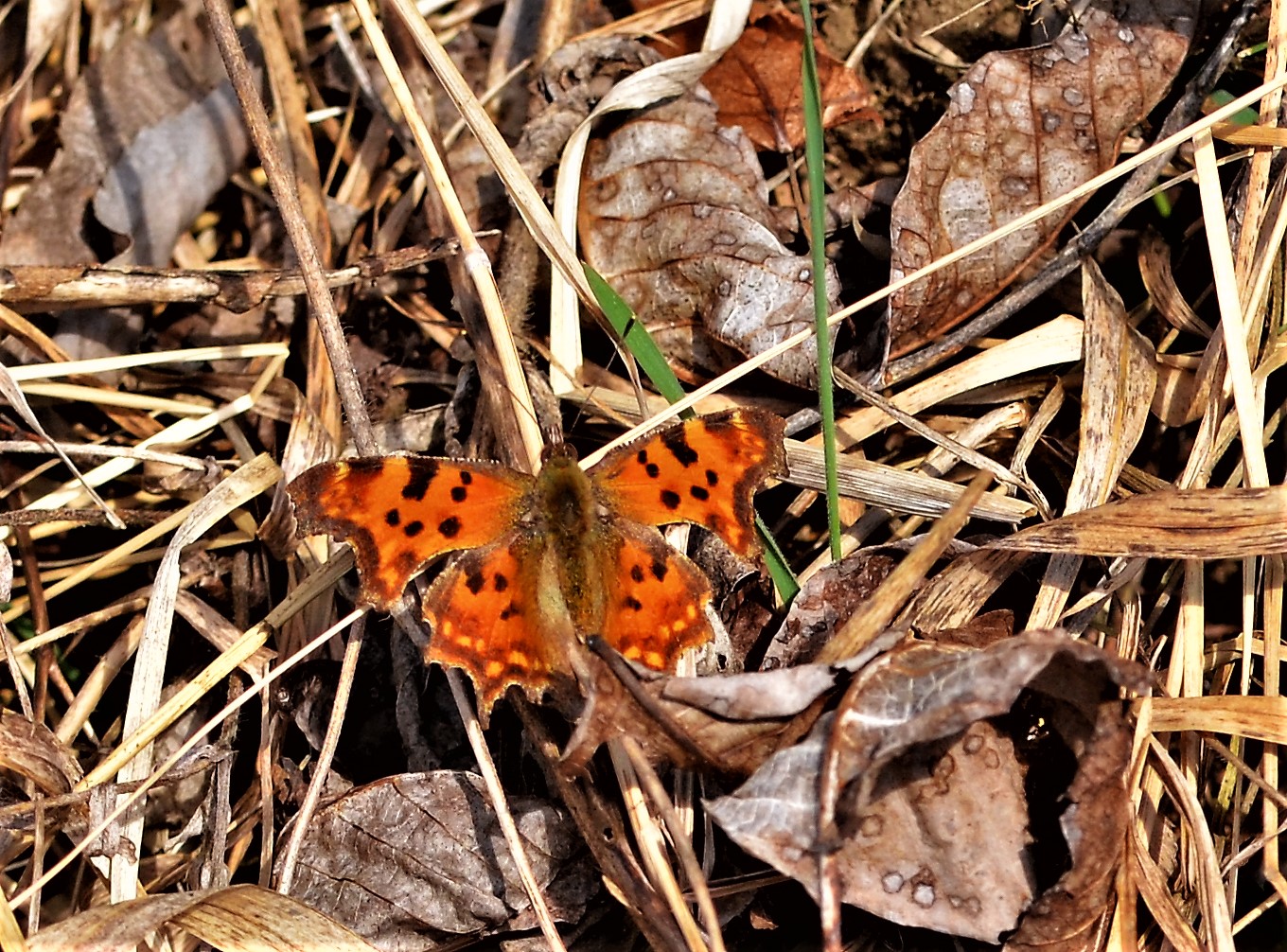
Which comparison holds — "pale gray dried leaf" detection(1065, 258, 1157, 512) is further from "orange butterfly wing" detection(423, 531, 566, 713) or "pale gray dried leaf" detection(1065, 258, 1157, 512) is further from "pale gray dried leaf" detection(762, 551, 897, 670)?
"orange butterfly wing" detection(423, 531, 566, 713)

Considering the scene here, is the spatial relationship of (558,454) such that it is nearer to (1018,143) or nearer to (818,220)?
(818,220)

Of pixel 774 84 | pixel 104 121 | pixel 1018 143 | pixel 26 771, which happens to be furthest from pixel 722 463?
pixel 104 121

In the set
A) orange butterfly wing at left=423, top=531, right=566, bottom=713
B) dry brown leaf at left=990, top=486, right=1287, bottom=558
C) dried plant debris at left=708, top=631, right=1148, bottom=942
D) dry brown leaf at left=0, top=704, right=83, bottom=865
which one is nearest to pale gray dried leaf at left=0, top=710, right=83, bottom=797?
dry brown leaf at left=0, top=704, right=83, bottom=865

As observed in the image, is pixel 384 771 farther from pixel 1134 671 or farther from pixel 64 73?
pixel 64 73

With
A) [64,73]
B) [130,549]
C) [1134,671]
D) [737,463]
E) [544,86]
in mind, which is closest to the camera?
[1134,671]

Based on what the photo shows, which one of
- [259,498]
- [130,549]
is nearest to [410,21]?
[259,498]

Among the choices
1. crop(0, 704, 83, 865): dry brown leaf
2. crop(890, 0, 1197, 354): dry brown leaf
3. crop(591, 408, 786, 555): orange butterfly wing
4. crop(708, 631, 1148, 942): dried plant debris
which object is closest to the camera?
crop(708, 631, 1148, 942): dried plant debris

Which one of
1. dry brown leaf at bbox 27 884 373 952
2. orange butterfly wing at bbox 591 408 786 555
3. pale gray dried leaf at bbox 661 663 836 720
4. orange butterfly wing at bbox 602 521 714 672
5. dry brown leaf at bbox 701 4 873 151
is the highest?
dry brown leaf at bbox 701 4 873 151
